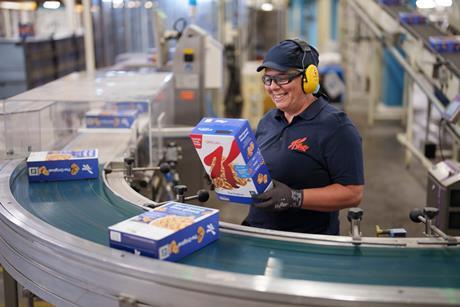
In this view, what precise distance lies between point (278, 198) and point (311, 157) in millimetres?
278

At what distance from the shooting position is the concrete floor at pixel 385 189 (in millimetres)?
4695

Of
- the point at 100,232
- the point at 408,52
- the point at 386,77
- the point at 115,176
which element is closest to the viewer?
the point at 100,232

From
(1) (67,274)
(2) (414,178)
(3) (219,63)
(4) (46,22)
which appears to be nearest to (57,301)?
(1) (67,274)

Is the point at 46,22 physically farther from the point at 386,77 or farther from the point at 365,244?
the point at 365,244

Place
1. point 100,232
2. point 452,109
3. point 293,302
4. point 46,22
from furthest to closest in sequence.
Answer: point 46,22 < point 452,109 < point 100,232 < point 293,302

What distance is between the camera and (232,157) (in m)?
1.80

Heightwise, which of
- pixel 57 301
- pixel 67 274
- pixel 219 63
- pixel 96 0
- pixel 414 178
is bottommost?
pixel 414 178

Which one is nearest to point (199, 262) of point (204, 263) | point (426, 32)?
point (204, 263)

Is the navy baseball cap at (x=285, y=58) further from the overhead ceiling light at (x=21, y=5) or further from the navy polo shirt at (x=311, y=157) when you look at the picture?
the overhead ceiling light at (x=21, y=5)

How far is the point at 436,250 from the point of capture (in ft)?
5.56

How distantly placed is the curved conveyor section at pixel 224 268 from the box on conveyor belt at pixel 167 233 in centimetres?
3

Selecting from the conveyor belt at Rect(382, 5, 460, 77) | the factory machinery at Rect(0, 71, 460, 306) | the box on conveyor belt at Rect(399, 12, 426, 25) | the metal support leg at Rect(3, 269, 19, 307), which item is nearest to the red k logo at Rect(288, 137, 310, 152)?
the factory machinery at Rect(0, 71, 460, 306)

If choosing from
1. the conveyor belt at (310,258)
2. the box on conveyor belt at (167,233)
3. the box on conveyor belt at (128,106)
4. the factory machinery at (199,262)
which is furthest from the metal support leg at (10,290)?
the box on conveyor belt at (128,106)

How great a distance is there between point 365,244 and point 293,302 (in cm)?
47
